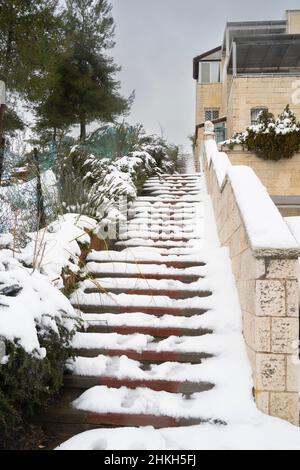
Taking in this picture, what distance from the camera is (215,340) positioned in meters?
2.83

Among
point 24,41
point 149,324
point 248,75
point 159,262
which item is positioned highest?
point 24,41

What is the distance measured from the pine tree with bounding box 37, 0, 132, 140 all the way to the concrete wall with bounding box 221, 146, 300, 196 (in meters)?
6.74

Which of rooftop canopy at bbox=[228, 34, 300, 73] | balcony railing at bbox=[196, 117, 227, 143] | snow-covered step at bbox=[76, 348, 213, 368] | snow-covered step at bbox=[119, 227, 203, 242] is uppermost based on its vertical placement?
rooftop canopy at bbox=[228, 34, 300, 73]

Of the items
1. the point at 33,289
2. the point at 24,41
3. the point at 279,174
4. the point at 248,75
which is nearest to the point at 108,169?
the point at 33,289

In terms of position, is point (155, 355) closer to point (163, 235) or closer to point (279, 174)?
point (163, 235)

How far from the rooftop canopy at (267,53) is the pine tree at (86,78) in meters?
5.06

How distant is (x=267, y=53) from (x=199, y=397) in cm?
1583

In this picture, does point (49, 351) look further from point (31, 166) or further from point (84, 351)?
point (31, 166)

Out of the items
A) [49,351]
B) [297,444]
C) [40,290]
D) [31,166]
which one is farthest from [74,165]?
[297,444]

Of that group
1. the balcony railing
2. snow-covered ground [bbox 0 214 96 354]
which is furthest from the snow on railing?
the balcony railing

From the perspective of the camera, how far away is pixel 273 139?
912 cm

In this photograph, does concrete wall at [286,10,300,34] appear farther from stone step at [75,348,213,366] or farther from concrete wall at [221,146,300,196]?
stone step at [75,348,213,366]

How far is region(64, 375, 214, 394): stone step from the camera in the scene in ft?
8.22

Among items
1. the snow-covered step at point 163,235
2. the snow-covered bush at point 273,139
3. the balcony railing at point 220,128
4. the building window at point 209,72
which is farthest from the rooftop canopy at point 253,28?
the snow-covered step at point 163,235
